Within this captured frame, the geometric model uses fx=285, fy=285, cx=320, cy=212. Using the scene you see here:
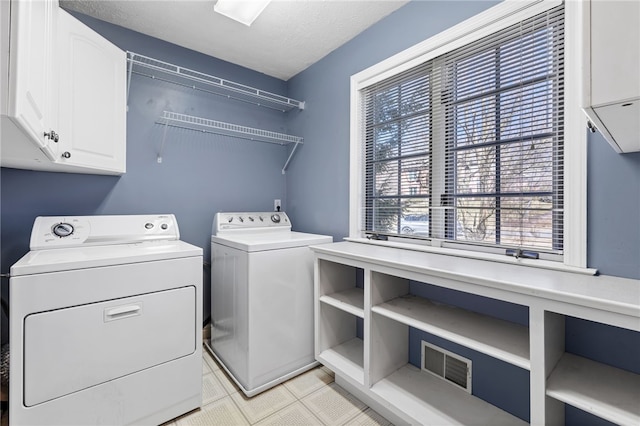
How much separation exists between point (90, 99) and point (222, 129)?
951 mm

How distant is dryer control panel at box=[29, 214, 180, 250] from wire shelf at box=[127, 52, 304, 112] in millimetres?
1088

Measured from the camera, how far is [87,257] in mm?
1400

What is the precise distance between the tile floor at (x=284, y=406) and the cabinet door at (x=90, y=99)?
5.18 ft

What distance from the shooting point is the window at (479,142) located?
4.30 feet

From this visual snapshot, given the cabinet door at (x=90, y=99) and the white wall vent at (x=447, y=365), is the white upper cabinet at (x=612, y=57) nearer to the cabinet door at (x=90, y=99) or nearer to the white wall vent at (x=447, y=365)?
the white wall vent at (x=447, y=365)

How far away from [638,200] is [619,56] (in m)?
0.80

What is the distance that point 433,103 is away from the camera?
175 cm

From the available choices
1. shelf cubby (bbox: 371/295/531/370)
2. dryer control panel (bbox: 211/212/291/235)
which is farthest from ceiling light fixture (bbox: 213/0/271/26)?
shelf cubby (bbox: 371/295/531/370)

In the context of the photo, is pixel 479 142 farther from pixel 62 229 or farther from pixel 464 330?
pixel 62 229

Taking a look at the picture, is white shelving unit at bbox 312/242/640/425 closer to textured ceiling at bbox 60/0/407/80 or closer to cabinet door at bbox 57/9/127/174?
cabinet door at bbox 57/9/127/174

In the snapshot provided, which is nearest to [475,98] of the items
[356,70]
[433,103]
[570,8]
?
[433,103]

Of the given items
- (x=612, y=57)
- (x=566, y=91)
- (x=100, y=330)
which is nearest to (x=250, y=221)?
(x=100, y=330)

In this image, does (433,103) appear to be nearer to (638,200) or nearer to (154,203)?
(638,200)

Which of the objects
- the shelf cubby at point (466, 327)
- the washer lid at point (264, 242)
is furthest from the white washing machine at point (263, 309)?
the shelf cubby at point (466, 327)
